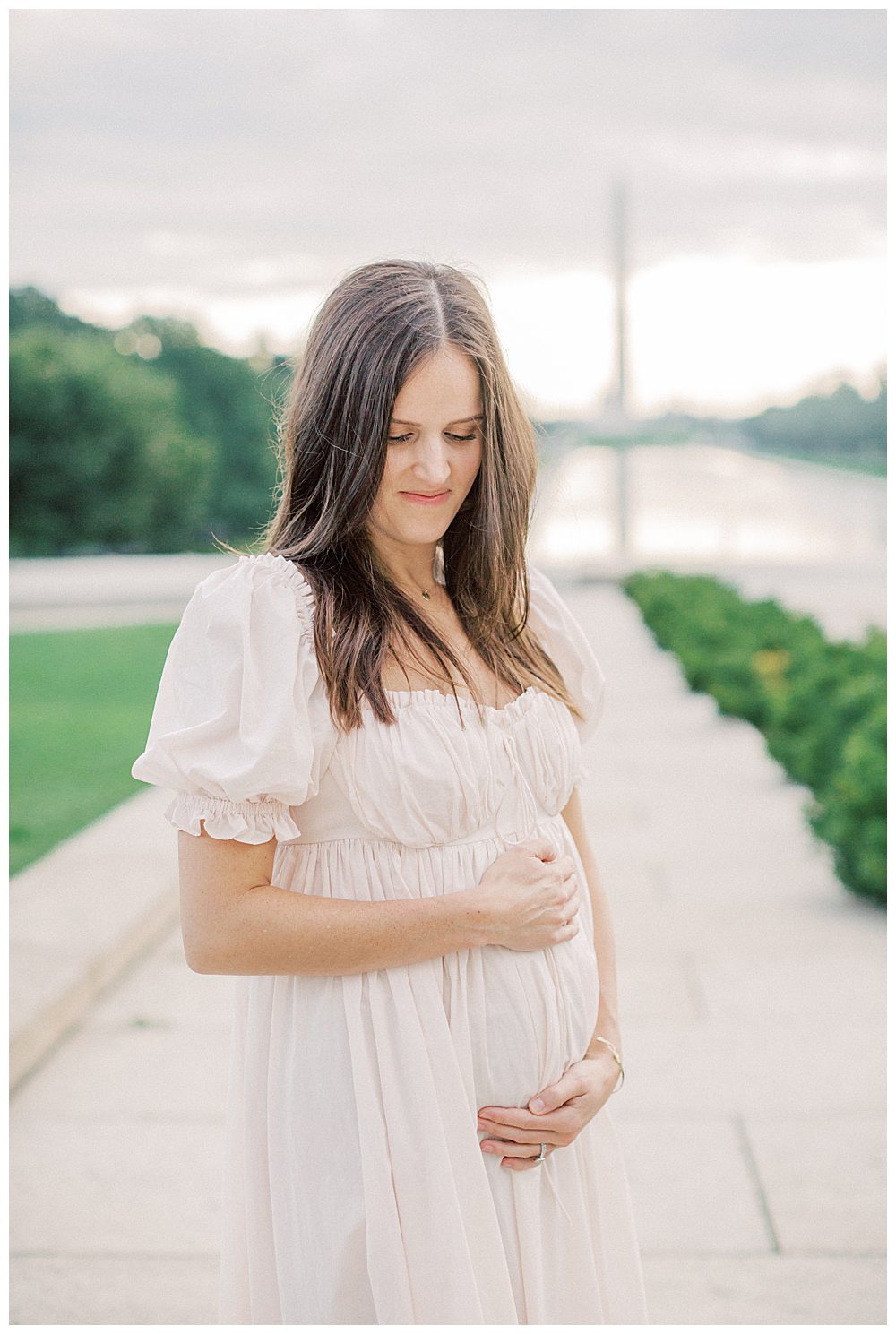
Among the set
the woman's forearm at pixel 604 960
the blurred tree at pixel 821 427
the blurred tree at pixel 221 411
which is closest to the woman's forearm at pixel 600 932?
the woman's forearm at pixel 604 960

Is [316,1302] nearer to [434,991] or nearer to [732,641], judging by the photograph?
[434,991]

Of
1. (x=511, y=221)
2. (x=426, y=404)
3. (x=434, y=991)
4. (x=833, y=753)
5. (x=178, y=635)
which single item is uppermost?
(x=511, y=221)

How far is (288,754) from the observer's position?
4.71 ft

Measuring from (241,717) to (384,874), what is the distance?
0.92 feet

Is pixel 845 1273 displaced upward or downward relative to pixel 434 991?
downward

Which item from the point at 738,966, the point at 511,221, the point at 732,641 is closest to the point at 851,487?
the point at 511,221

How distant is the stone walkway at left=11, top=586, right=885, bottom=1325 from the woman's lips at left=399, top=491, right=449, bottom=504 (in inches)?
77.2

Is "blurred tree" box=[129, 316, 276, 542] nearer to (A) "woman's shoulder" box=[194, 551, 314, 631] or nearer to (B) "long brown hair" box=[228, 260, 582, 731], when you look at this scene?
(B) "long brown hair" box=[228, 260, 582, 731]

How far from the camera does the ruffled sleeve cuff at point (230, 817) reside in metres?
1.46

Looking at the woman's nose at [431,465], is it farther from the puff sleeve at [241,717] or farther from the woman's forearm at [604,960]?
the woman's forearm at [604,960]

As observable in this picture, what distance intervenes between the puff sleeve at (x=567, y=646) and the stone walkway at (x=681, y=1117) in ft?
5.03

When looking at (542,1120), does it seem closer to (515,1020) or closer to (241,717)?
(515,1020)

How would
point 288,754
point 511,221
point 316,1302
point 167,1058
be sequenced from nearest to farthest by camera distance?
point 288,754
point 316,1302
point 167,1058
point 511,221

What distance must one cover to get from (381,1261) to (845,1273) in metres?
1.75
